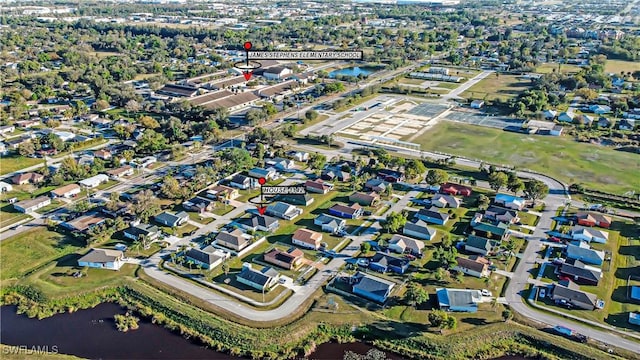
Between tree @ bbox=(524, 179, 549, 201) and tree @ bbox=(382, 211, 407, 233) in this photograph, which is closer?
tree @ bbox=(382, 211, 407, 233)

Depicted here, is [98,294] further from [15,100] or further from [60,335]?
[15,100]

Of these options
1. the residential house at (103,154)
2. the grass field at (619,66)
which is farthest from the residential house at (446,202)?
the grass field at (619,66)

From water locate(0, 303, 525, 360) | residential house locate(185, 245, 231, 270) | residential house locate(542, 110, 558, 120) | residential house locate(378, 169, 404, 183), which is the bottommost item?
water locate(0, 303, 525, 360)

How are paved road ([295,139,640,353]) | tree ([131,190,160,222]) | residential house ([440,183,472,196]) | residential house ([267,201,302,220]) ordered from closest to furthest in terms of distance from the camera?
paved road ([295,139,640,353]) < tree ([131,190,160,222]) < residential house ([267,201,302,220]) < residential house ([440,183,472,196])

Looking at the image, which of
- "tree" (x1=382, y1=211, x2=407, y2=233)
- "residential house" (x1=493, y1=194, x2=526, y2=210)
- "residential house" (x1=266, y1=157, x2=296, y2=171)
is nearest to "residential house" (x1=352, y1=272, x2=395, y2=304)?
"tree" (x1=382, y1=211, x2=407, y2=233)

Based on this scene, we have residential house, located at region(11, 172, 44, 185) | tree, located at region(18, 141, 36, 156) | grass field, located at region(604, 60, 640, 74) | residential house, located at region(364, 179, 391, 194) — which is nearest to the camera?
residential house, located at region(364, 179, 391, 194)

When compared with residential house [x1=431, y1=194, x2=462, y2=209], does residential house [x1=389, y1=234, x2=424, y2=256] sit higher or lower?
lower

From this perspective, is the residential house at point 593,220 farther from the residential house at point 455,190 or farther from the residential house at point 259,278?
the residential house at point 259,278

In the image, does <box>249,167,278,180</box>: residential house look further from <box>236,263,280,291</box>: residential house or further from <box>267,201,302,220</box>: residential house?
<box>236,263,280,291</box>: residential house
